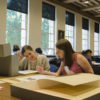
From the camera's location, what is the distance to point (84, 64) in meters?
1.82

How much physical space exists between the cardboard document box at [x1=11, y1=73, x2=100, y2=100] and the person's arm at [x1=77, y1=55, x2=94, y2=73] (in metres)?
1.03

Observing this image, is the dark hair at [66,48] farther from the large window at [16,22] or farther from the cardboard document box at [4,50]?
the large window at [16,22]

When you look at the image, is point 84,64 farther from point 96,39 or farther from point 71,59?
point 96,39

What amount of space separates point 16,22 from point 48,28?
2002 mm

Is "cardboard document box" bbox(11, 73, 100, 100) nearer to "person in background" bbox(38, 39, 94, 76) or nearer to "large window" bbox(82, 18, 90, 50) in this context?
"person in background" bbox(38, 39, 94, 76)

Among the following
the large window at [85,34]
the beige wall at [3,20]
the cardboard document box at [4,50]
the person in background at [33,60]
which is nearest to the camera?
the cardboard document box at [4,50]

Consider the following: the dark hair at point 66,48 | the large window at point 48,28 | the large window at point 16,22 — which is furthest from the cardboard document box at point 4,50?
the large window at point 48,28

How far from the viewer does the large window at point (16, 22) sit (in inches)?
250

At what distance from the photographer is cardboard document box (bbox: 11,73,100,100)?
0.60 meters

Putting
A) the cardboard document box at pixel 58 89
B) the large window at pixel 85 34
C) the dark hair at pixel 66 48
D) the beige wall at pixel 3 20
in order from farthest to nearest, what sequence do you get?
the large window at pixel 85 34 → the beige wall at pixel 3 20 → the dark hair at pixel 66 48 → the cardboard document box at pixel 58 89

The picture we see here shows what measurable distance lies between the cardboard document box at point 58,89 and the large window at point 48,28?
23.5 feet

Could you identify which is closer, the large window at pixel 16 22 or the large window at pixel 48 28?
the large window at pixel 16 22

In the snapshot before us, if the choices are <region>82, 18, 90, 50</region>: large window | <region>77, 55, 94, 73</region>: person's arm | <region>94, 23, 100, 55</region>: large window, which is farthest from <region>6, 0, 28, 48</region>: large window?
<region>94, 23, 100, 55</region>: large window

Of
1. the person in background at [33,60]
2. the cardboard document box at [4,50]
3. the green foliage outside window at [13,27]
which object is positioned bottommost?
the person in background at [33,60]
